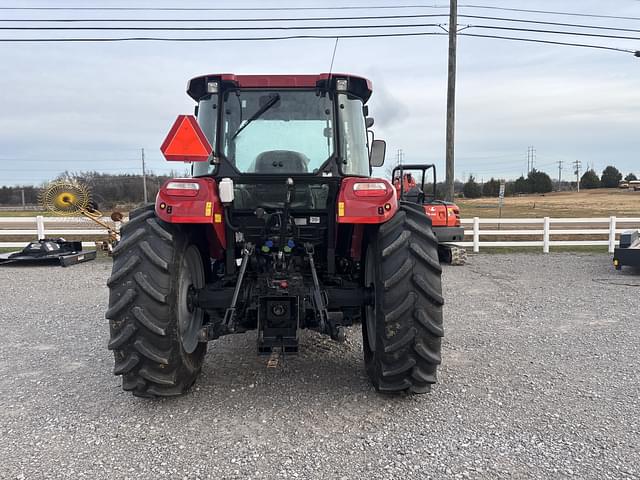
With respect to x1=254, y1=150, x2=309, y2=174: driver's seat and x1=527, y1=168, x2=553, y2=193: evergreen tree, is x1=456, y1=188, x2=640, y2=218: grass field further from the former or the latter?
x1=254, y1=150, x2=309, y2=174: driver's seat

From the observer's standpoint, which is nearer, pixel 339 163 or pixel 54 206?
pixel 339 163

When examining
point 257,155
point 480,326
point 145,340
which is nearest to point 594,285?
point 480,326

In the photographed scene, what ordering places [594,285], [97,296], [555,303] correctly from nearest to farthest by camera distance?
[555,303] → [97,296] → [594,285]

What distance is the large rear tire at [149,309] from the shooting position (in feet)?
11.4

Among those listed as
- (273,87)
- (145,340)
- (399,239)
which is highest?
(273,87)

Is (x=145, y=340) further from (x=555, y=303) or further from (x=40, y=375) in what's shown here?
(x=555, y=303)

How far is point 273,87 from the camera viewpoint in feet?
13.3

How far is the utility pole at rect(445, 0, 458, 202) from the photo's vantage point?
577 inches

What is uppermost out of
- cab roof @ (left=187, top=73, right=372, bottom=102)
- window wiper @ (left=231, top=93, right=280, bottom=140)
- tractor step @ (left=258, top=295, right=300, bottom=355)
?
cab roof @ (left=187, top=73, right=372, bottom=102)

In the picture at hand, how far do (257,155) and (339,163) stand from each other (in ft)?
2.21

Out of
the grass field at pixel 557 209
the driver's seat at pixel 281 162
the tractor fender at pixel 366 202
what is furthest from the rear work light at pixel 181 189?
the grass field at pixel 557 209

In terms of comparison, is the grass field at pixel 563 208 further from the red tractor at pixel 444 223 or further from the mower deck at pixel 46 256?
the mower deck at pixel 46 256

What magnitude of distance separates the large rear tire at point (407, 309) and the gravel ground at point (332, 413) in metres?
0.26

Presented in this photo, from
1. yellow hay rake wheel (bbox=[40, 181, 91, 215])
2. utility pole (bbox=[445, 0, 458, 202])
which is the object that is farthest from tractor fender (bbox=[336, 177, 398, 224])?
utility pole (bbox=[445, 0, 458, 202])
